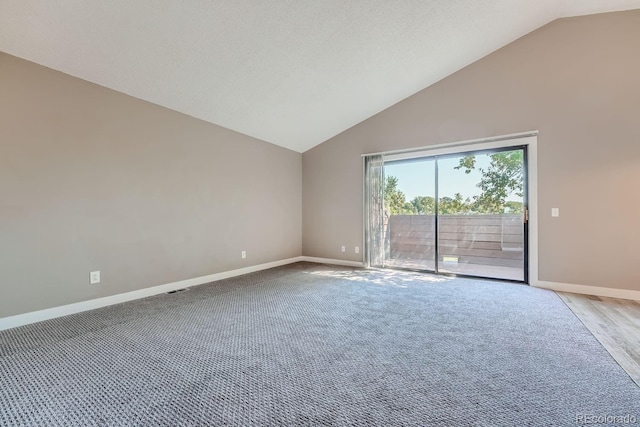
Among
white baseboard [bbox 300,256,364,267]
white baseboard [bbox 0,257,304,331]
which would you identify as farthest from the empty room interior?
white baseboard [bbox 300,256,364,267]

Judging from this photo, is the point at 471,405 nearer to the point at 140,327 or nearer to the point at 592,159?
the point at 140,327

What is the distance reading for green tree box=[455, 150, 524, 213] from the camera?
402 centimetres

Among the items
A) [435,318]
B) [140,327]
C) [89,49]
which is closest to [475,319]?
[435,318]

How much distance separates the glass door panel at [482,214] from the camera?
159 inches

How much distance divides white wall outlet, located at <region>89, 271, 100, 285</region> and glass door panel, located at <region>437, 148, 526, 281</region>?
4674 mm

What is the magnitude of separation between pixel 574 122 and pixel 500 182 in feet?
3.54

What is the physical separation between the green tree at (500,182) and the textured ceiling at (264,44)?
5.08ft

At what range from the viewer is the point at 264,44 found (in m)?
2.96

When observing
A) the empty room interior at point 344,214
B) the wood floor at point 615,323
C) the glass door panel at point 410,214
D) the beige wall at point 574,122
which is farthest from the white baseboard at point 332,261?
the wood floor at point 615,323

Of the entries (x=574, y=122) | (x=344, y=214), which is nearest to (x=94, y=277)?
(x=344, y=214)

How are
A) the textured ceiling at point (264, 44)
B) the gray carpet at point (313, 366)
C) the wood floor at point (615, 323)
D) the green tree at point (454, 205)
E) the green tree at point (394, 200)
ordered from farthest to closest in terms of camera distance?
the green tree at point (394, 200)
the green tree at point (454, 205)
the textured ceiling at point (264, 44)
the wood floor at point (615, 323)
the gray carpet at point (313, 366)

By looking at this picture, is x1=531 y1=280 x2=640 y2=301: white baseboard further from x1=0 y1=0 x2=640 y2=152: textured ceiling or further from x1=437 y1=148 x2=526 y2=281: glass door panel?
x1=0 y1=0 x2=640 y2=152: textured ceiling

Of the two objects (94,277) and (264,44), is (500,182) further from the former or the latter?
(94,277)

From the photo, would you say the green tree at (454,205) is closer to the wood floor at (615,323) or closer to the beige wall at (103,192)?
the wood floor at (615,323)
